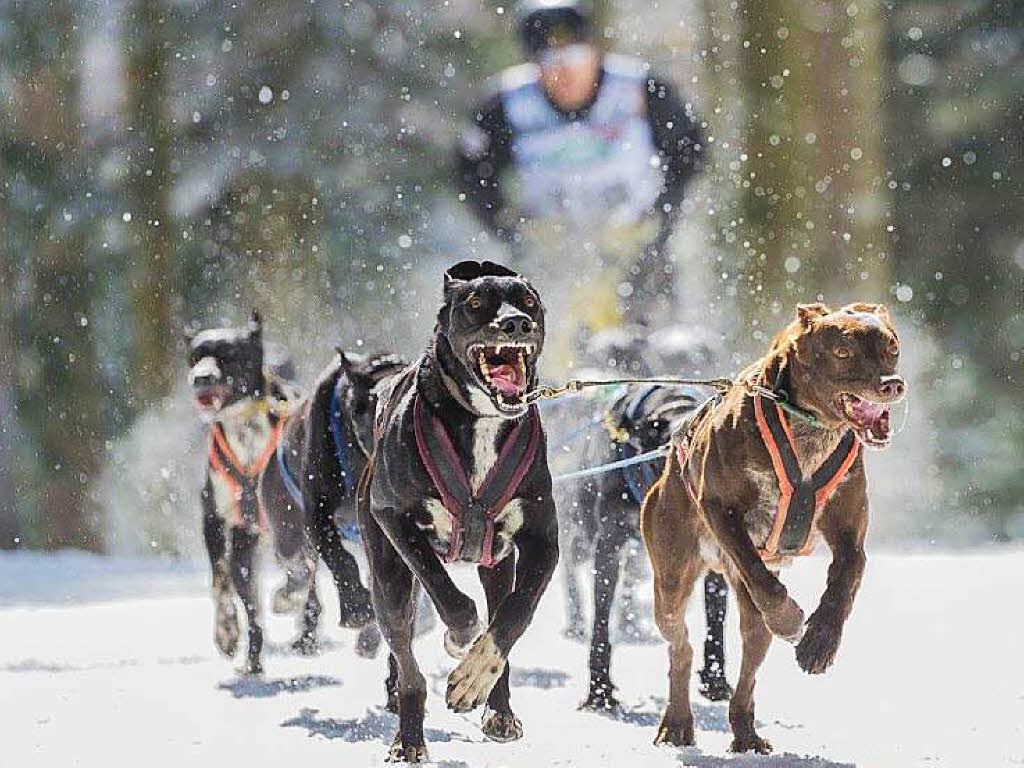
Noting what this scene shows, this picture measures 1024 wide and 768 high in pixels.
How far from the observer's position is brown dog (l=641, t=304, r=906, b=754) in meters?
4.16

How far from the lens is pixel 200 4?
15742mm

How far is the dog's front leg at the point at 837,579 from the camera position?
4.08m

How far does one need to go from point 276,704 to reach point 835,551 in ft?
7.33

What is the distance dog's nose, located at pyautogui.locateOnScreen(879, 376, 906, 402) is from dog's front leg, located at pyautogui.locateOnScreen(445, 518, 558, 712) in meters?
0.87

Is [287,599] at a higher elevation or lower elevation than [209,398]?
lower

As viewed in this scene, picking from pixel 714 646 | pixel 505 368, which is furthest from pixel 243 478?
pixel 505 368

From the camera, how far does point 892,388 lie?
4.07 meters

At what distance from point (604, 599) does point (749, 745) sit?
127 cm

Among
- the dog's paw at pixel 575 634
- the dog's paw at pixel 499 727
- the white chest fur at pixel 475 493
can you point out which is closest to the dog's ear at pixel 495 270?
the white chest fur at pixel 475 493

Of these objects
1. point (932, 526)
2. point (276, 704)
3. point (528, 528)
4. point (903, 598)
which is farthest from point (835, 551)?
point (932, 526)

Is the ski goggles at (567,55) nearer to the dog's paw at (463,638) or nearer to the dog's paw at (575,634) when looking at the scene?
the dog's paw at (575,634)

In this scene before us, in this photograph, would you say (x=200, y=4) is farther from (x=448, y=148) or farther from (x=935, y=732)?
(x=935, y=732)

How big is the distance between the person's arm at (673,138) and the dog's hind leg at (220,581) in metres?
3.08

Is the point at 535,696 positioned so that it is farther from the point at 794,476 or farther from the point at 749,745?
the point at 794,476
